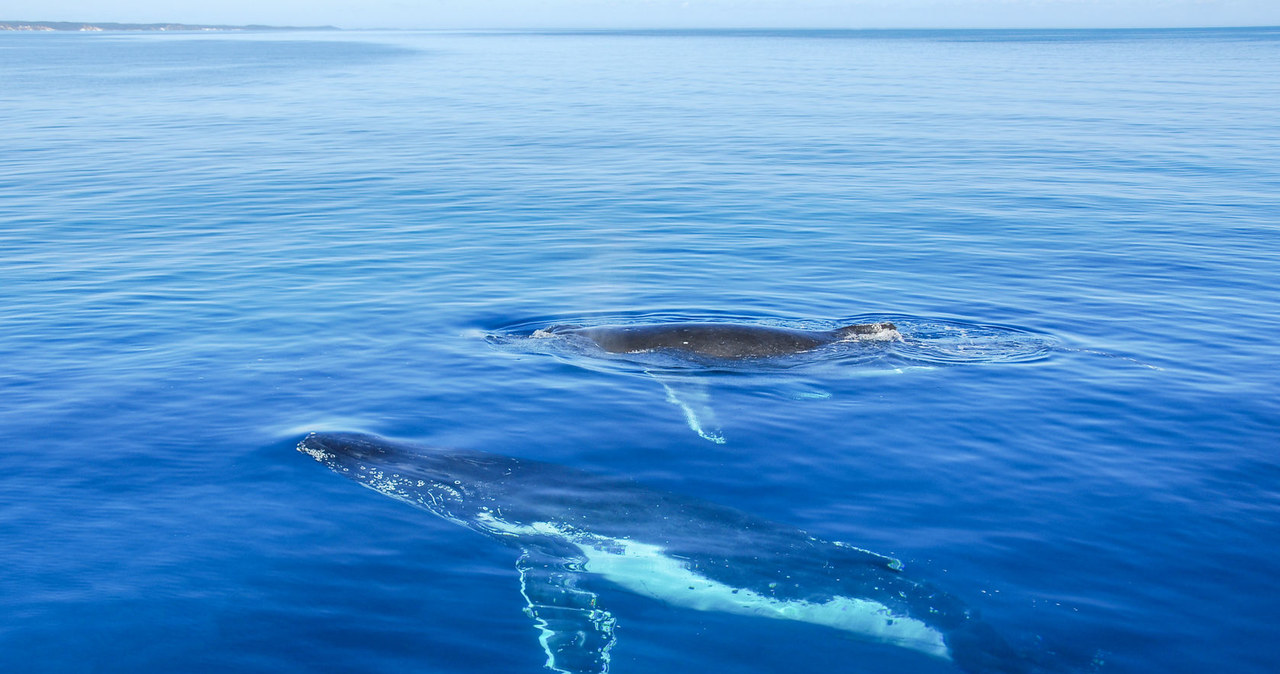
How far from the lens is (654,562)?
1089 centimetres

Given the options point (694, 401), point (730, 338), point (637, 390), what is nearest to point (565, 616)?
point (694, 401)

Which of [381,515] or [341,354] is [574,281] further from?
[381,515]

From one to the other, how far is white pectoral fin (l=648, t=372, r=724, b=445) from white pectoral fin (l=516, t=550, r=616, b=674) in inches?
165

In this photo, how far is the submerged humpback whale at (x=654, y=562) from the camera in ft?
32.2

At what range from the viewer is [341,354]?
60.7 feet

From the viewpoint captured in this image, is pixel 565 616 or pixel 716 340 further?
pixel 716 340

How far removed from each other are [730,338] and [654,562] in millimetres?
7239

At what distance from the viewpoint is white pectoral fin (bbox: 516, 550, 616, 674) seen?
9547 millimetres

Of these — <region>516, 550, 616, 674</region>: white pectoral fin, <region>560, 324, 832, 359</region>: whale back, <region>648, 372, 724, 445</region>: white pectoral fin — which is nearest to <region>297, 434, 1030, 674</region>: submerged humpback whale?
<region>516, 550, 616, 674</region>: white pectoral fin

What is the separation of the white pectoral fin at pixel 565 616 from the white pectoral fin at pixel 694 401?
4.20m

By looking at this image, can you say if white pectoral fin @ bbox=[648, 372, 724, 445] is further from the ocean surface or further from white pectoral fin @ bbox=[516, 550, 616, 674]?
white pectoral fin @ bbox=[516, 550, 616, 674]

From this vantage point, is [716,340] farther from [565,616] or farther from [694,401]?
[565,616]

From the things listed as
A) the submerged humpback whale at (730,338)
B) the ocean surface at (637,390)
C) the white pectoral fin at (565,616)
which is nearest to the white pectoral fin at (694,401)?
the ocean surface at (637,390)

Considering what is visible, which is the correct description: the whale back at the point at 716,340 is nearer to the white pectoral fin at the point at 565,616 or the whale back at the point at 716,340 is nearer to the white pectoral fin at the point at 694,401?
the white pectoral fin at the point at 694,401
